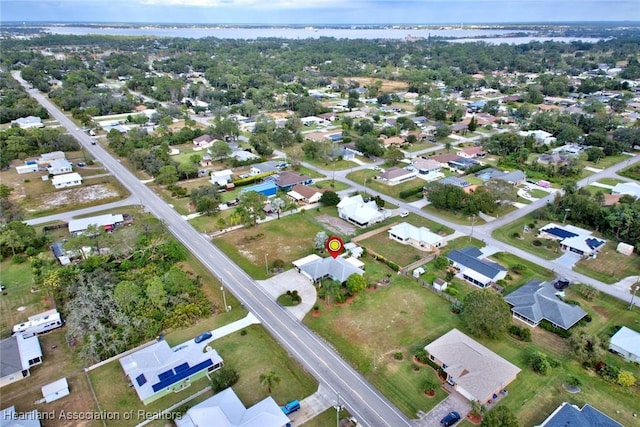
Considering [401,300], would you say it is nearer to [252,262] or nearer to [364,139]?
[252,262]

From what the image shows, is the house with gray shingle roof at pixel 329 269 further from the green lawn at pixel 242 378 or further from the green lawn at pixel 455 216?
the green lawn at pixel 455 216

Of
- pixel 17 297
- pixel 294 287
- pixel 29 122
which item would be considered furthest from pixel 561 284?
pixel 29 122

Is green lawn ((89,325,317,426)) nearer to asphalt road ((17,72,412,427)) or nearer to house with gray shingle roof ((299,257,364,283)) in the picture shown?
asphalt road ((17,72,412,427))

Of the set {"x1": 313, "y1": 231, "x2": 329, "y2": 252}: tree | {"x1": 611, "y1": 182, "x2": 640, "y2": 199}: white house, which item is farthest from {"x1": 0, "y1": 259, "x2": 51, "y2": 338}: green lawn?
{"x1": 611, "y1": 182, "x2": 640, "y2": 199}: white house

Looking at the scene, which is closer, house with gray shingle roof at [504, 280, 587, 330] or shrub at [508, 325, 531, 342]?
shrub at [508, 325, 531, 342]

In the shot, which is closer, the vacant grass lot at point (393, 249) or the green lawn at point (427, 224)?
the vacant grass lot at point (393, 249)

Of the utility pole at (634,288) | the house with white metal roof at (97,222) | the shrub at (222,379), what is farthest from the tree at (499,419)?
Result: the house with white metal roof at (97,222)
